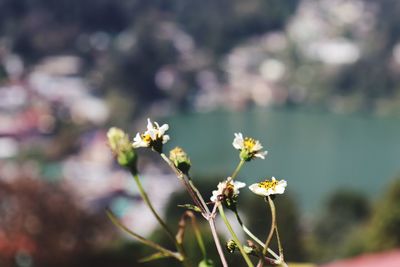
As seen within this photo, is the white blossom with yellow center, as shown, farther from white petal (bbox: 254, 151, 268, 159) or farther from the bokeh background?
the bokeh background

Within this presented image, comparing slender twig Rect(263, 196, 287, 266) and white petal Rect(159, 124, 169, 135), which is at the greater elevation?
white petal Rect(159, 124, 169, 135)

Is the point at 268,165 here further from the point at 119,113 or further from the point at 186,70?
the point at 186,70

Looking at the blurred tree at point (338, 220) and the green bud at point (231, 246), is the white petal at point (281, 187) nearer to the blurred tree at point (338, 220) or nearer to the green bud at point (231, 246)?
the green bud at point (231, 246)

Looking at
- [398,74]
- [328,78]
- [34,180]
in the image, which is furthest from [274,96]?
[34,180]

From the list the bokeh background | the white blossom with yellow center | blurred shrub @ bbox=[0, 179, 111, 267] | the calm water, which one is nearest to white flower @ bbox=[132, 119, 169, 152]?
the white blossom with yellow center

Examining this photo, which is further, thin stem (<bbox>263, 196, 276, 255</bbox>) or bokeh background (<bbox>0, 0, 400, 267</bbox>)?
bokeh background (<bbox>0, 0, 400, 267</bbox>)

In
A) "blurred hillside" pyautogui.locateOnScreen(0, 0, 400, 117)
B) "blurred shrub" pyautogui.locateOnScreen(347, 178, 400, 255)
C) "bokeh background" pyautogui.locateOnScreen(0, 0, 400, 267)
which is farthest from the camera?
"blurred hillside" pyautogui.locateOnScreen(0, 0, 400, 117)

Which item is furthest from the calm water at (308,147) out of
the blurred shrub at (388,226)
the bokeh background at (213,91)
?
the blurred shrub at (388,226)

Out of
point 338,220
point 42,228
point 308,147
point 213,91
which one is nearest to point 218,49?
point 213,91
